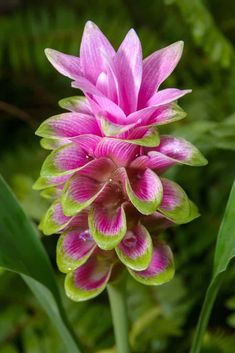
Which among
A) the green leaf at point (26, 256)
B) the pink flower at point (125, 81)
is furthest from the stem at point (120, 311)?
the pink flower at point (125, 81)

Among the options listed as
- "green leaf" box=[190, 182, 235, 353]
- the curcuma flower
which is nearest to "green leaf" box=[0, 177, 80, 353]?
the curcuma flower

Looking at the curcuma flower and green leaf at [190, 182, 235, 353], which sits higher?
the curcuma flower

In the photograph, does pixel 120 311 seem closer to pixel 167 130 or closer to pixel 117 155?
pixel 117 155

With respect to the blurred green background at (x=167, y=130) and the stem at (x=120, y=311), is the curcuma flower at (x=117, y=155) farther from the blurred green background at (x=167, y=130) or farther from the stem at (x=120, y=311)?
the blurred green background at (x=167, y=130)

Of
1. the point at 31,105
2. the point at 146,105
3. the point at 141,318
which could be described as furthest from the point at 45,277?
the point at 31,105

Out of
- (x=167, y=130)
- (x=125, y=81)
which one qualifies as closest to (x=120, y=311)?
(x=125, y=81)

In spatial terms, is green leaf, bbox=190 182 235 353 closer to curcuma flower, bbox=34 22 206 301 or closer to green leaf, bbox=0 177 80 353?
curcuma flower, bbox=34 22 206 301

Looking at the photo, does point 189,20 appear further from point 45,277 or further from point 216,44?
point 45,277
